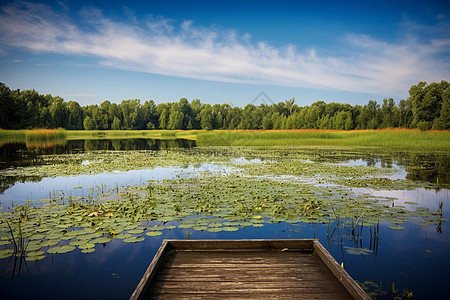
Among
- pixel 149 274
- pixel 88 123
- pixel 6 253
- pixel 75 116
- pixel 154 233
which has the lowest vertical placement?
pixel 6 253

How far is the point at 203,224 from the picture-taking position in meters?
6.28

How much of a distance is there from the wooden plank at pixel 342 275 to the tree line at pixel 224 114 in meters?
52.9

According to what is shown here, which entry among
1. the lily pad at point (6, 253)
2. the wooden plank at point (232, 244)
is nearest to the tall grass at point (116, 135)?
the lily pad at point (6, 253)

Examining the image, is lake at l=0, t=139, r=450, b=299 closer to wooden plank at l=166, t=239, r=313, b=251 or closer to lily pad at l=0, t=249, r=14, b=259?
lily pad at l=0, t=249, r=14, b=259

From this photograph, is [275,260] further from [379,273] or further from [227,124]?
[227,124]

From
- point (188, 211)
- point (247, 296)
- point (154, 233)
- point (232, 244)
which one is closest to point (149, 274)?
point (247, 296)

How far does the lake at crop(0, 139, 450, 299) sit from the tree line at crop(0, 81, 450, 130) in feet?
159

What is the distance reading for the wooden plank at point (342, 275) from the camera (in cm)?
331

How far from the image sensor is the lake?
4469 millimetres

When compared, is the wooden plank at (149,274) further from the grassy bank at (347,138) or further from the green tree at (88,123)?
the green tree at (88,123)

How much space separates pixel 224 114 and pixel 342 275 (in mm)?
105344

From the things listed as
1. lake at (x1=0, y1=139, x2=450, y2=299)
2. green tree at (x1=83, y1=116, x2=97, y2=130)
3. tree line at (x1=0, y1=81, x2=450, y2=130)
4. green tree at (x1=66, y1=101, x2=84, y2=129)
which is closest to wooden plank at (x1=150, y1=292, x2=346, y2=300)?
lake at (x1=0, y1=139, x2=450, y2=299)

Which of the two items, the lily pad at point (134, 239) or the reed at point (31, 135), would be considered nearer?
the lily pad at point (134, 239)

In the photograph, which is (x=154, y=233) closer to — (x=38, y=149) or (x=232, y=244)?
(x=232, y=244)
